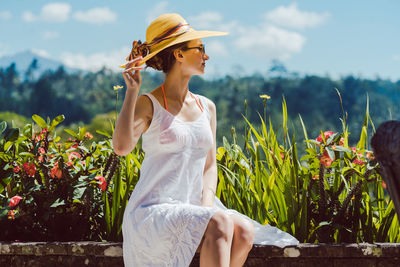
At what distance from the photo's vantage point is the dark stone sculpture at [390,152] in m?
0.79

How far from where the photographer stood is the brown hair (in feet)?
7.56

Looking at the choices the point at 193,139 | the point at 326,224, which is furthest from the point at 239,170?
the point at 193,139

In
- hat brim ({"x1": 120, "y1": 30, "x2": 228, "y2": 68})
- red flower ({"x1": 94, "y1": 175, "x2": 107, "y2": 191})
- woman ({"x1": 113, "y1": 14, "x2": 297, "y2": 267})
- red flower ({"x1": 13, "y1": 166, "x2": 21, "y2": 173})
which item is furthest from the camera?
red flower ({"x1": 13, "y1": 166, "x2": 21, "y2": 173})

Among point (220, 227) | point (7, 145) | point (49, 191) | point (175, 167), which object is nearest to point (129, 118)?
point (175, 167)

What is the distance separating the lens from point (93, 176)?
2.83m

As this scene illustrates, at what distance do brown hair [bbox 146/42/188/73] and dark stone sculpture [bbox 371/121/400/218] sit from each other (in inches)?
61.2

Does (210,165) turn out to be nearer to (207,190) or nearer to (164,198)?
(207,190)

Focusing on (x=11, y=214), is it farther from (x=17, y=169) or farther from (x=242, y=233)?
(x=242, y=233)

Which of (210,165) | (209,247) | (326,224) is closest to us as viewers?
(209,247)

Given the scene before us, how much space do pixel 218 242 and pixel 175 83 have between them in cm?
78

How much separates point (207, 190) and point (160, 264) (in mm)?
395

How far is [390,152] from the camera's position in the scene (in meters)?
0.79

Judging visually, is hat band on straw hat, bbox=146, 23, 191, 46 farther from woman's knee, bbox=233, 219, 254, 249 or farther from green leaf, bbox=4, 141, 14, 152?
green leaf, bbox=4, 141, 14, 152

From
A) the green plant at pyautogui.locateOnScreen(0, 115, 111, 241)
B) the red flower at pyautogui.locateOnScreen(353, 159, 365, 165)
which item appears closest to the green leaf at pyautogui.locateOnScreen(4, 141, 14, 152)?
the green plant at pyautogui.locateOnScreen(0, 115, 111, 241)
